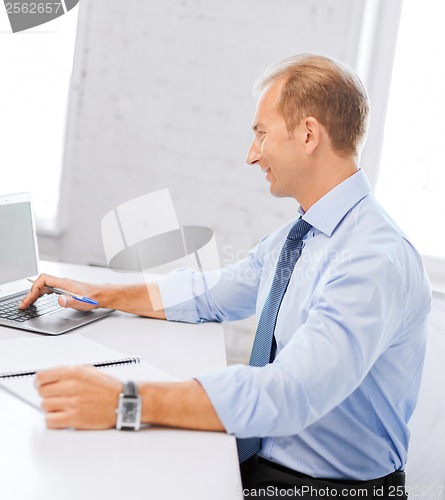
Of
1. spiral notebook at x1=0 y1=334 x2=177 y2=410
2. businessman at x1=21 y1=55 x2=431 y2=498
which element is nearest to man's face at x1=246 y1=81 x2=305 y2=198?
businessman at x1=21 y1=55 x2=431 y2=498

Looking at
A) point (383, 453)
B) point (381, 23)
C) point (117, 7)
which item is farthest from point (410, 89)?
point (383, 453)

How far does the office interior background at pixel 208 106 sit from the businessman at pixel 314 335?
1.14 m

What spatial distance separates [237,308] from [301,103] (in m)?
0.55

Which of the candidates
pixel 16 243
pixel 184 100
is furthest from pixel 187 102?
pixel 16 243

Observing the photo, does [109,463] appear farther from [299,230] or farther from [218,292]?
[218,292]

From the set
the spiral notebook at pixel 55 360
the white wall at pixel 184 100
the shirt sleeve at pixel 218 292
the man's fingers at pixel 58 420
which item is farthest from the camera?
the white wall at pixel 184 100

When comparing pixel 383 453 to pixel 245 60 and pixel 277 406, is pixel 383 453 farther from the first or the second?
pixel 245 60

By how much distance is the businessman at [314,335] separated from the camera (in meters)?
0.91

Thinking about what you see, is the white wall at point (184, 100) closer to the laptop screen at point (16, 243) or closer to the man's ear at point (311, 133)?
the laptop screen at point (16, 243)

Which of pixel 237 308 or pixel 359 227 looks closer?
pixel 359 227

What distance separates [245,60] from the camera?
2.50 m

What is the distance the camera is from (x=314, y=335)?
96 cm

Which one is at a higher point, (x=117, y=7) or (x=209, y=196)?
(x=117, y=7)

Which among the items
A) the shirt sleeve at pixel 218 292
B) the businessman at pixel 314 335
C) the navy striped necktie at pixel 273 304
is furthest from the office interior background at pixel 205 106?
the navy striped necktie at pixel 273 304
